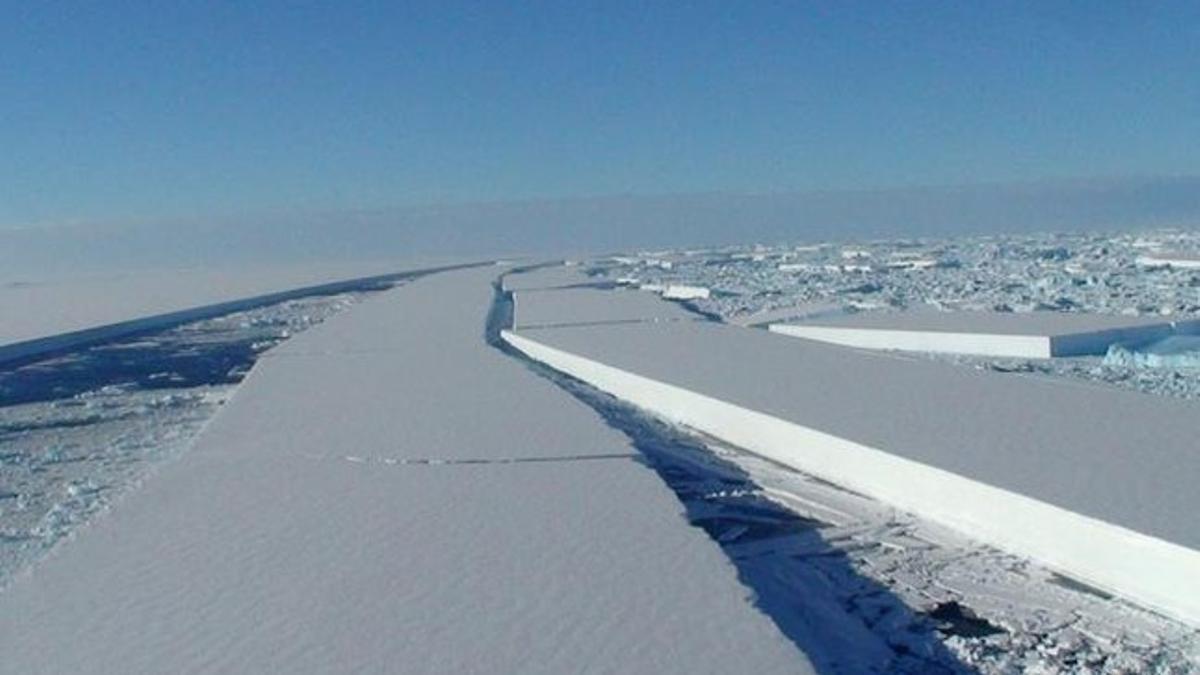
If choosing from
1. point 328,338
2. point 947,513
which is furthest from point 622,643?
point 328,338

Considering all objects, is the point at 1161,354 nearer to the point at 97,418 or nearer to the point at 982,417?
the point at 982,417

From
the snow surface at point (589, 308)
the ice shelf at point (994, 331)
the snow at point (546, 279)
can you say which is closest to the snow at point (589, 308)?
the snow surface at point (589, 308)

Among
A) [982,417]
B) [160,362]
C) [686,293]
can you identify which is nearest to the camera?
[982,417]

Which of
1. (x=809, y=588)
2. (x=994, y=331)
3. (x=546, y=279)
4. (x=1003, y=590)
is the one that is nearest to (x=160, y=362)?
(x=994, y=331)

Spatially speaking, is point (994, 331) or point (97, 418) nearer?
point (97, 418)

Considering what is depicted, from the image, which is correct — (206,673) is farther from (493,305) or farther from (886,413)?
(493,305)
